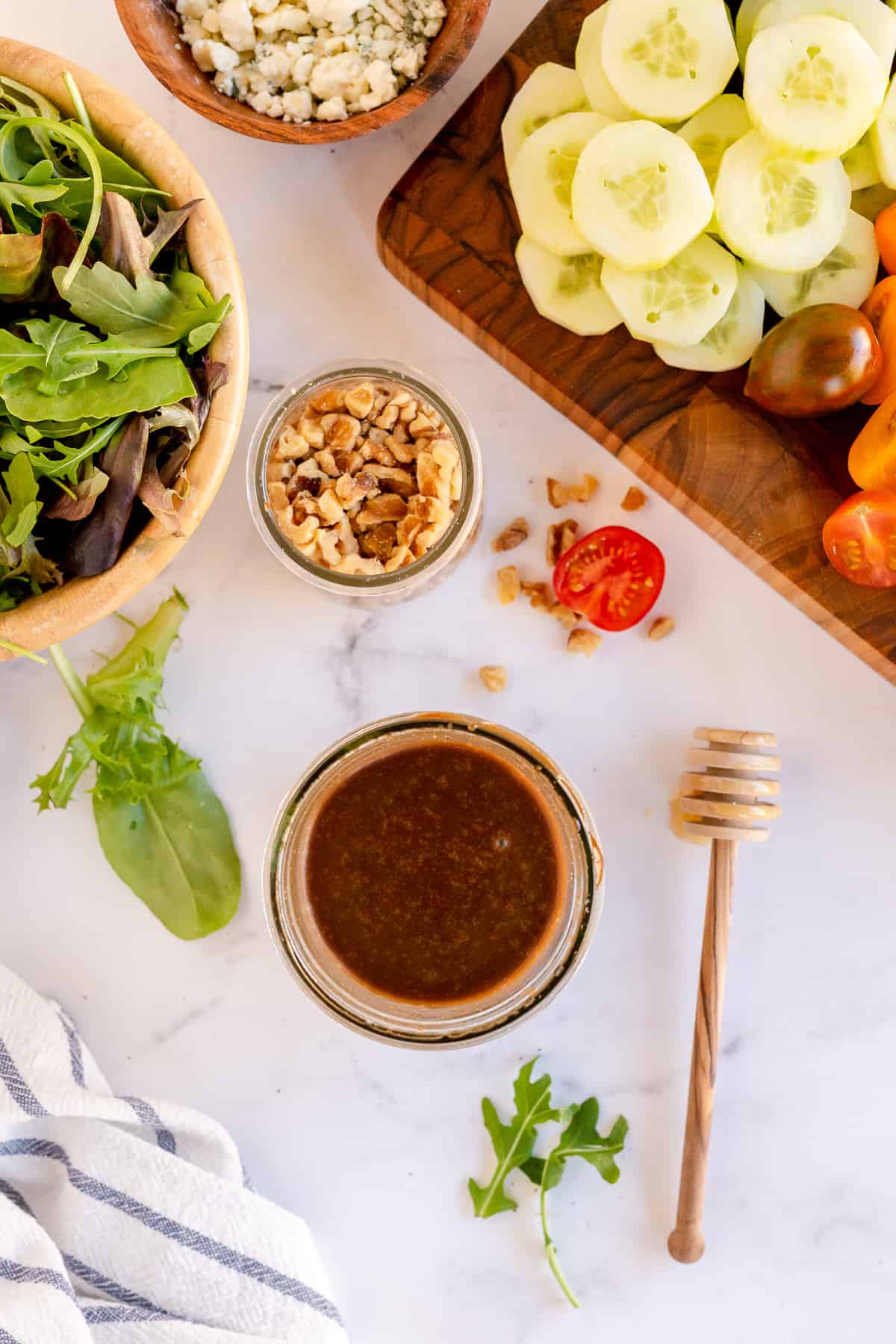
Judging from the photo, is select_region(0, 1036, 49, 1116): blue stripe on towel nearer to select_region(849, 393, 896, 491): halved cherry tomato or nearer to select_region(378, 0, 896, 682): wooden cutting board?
select_region(378, 0, 896, 682): wooden cutting board

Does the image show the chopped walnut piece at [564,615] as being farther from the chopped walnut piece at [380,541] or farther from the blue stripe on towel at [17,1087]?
the blue stripe on towel at [17,1087]

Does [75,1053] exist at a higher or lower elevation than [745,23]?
lower

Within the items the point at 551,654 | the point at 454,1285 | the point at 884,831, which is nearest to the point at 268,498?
the point at 551,654

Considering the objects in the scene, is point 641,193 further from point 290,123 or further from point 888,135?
point 290,123

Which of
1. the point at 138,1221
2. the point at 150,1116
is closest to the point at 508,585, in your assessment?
the point at 150,1116

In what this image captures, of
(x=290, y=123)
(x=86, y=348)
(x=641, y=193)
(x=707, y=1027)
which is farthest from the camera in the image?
(x=707, y=1027)

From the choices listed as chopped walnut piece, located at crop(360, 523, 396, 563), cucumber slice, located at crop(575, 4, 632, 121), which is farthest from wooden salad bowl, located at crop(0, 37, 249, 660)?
cucumber slice, located at crop(575, 4, 632, 121)

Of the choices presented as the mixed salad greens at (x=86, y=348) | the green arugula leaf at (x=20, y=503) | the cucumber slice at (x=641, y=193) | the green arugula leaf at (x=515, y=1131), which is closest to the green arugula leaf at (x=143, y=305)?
the mixed salad greens at (x=86, y=348)
